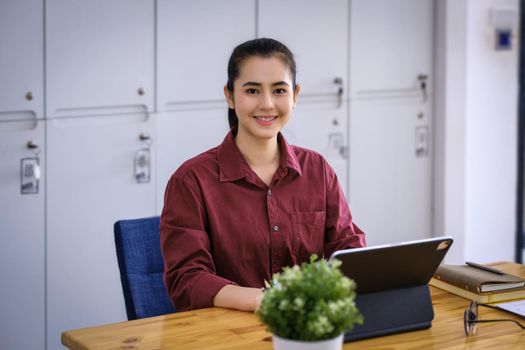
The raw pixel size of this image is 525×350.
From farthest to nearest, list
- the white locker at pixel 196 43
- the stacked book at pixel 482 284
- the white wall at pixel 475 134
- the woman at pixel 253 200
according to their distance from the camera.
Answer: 1. the white wall at pixel 475 134
2. the white locker at pixel 196 43
3. the woman at pixel 253 200
4. the stacked book at pixel 482 284

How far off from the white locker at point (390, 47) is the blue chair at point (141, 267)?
2.04 metres

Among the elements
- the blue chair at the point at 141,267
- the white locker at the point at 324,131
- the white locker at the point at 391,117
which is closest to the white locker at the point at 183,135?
the white locker at the point at 324,131

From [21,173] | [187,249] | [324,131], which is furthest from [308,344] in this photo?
[324,131]

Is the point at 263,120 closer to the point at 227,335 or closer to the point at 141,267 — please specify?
the point at 141,267

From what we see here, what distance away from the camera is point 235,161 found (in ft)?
8.04

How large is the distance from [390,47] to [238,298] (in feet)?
8.42

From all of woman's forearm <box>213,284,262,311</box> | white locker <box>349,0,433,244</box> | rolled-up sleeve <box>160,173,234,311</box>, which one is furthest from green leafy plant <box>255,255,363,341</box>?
white locker <box>349,0,433,244</box>

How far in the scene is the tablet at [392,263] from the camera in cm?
184

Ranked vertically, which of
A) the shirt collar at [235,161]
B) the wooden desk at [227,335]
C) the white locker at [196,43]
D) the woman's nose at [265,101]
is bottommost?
→ the wooden desk at [227,335]

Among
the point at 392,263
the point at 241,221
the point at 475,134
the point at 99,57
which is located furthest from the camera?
the point at 475,134

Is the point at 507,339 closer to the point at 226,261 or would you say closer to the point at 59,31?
the point at 226,261

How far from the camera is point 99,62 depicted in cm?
353

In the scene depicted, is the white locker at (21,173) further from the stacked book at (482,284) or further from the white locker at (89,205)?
the stacked book at (482,284)

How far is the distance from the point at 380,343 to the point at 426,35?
2.93m
